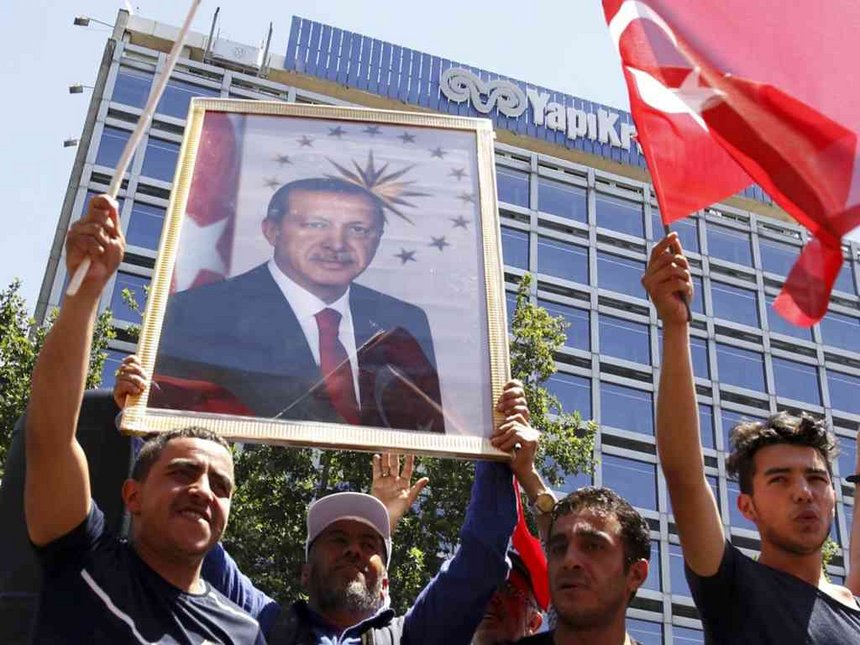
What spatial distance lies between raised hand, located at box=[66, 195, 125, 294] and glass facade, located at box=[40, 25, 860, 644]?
2795 centimetres

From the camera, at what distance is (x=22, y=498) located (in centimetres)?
300

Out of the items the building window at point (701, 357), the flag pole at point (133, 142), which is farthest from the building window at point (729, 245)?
the flag pole at point (133, 142)

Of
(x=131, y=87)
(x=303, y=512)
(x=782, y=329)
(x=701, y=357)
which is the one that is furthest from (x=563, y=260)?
(x=303, y=512)

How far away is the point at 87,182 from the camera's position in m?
32.4

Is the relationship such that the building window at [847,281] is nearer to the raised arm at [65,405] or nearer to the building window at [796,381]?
the building window at [796,381]

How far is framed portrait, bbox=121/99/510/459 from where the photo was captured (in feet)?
12.0

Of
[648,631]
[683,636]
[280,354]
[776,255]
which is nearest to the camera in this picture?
[280,354]

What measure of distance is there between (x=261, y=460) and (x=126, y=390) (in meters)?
10.3

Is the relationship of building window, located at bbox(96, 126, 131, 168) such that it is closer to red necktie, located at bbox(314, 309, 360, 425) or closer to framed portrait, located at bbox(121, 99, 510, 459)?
framed portrait, located at bbox(121, 99, 510, 459)

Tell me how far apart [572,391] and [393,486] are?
3201cm

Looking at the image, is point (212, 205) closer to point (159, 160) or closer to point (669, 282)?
point (669, 282)

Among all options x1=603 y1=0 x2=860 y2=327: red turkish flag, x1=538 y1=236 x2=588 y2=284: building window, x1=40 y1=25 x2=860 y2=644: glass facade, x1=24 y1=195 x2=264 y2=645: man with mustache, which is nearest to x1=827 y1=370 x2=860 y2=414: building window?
x1=40 y1=25 x2=860 y2=644: glass facade

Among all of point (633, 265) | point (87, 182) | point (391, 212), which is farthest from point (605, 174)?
point (391, 212)

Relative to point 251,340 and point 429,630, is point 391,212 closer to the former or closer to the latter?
point 251,340
